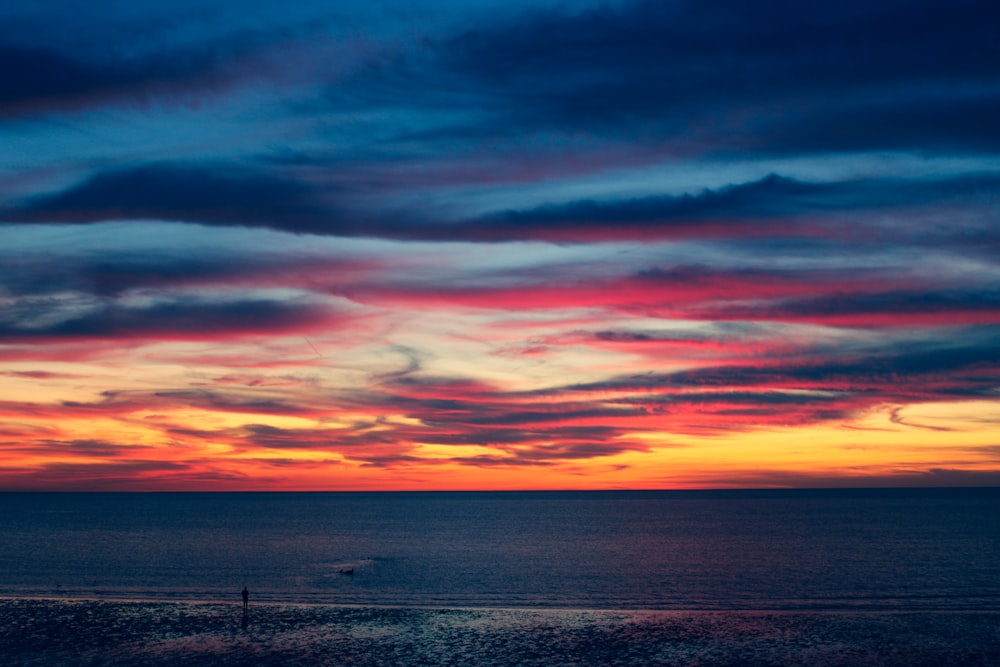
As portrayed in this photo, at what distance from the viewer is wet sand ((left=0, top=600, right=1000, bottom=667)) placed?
45406 millimetres

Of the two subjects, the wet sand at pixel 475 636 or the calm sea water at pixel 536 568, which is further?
the calm sea water at pixel 536 568

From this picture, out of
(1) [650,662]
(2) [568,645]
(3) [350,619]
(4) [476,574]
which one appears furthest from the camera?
(4) [476,574]

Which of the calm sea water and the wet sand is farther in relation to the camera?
the calm sea water

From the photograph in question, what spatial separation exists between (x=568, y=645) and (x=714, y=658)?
8.04 meters

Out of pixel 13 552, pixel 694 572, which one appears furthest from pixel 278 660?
pixel 13 552

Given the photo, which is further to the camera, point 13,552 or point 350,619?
point 13,552

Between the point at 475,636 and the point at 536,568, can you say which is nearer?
the point at 475,636

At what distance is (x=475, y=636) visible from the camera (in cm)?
5075

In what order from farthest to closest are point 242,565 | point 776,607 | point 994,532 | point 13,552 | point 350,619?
point 994,532, point 13,552, point 242,565, point 776,607, point 350,619

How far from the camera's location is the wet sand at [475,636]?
4541 cm

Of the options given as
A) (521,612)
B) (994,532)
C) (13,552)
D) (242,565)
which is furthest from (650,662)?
(994,532)

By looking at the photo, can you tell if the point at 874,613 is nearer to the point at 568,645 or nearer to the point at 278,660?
the point at 568,645

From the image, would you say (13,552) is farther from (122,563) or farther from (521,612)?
(521,612)

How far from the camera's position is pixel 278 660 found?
45.3 meters
